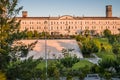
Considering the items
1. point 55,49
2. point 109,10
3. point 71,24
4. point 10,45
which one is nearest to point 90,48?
point 55,49

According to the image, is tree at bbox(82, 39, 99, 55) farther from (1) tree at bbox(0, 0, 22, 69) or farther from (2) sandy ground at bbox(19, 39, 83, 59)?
(1) tree at bbox(0, 0, 22, 69)

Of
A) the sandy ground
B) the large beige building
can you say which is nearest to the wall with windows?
the large beige building

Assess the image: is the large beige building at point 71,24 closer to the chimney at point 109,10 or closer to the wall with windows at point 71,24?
the wall with windows at point 71,24

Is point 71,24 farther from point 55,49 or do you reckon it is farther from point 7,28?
point 7,28

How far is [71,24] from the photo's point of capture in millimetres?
98625

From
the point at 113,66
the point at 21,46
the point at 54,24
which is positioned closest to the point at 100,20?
the point at 54,24

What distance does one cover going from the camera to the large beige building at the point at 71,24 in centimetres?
9856

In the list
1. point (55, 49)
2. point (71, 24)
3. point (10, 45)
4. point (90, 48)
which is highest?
point (10, 45)

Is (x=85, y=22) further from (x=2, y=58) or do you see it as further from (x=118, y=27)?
(x=2, y=58)

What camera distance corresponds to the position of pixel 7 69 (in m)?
14.2

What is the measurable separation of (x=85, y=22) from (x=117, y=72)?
73525 mm

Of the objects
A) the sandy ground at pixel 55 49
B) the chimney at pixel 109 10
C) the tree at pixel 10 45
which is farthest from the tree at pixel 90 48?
the chimney at pixel 109 10

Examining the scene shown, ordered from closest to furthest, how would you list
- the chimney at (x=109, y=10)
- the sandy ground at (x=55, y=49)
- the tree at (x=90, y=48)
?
the sandy ground at (x=55, y=49) < the tree at (x=90, y=48) < the chimney at (x=109, y=10)

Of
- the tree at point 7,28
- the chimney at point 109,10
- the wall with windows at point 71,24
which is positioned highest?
the tree at point 7,28
